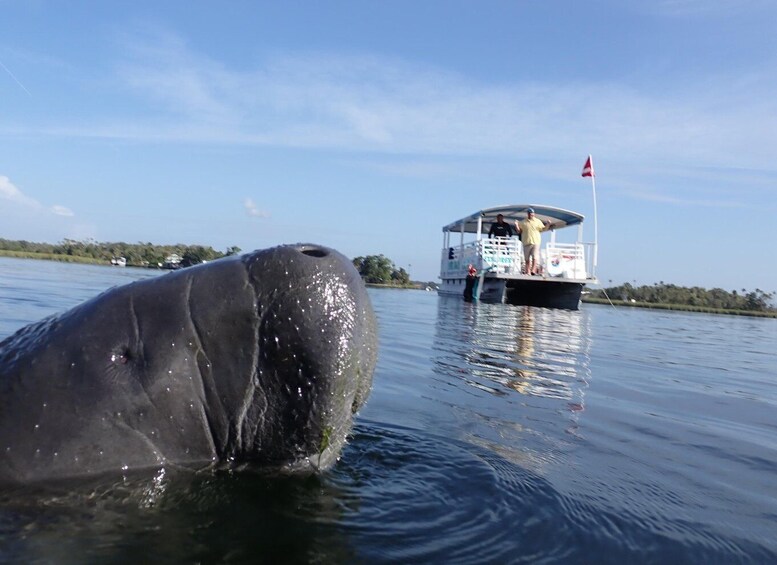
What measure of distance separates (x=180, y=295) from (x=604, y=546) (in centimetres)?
196

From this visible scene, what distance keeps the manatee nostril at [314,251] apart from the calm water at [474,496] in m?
0.97

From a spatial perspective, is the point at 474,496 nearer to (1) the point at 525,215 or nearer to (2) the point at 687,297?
(1) the point at 525,215

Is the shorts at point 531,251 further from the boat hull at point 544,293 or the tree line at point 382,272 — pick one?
the tree line at point 382,272

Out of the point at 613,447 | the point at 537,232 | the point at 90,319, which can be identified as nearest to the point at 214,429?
the point at 90,319

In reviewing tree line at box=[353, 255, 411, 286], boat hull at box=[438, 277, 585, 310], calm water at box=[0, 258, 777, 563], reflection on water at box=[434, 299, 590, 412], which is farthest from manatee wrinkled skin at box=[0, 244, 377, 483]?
tree line at box=[353, 255, 411, 286]

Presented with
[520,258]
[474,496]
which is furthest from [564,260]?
[474,496]

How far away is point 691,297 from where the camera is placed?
54.8 m

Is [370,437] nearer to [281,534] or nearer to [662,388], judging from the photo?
[281,534]

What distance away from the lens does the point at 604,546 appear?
2.70m

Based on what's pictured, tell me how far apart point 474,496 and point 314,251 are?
1.40 metres

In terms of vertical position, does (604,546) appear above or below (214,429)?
below

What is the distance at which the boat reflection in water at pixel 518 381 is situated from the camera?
441cm

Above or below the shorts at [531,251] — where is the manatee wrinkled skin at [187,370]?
below

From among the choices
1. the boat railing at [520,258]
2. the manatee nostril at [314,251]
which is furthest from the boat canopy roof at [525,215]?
the manatee nostril at [314,251]
